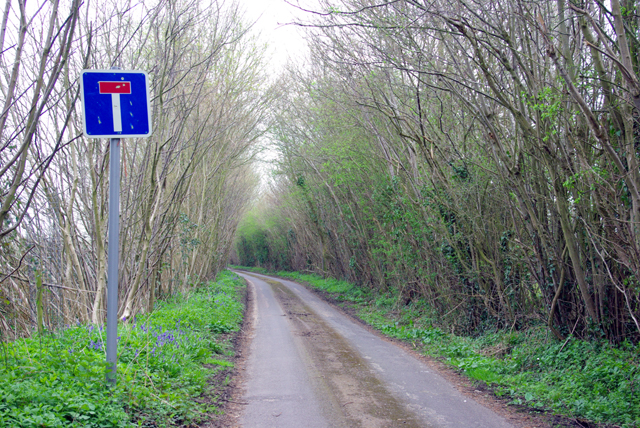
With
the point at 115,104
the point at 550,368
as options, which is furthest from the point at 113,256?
the point at 550,368

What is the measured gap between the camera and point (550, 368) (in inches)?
218

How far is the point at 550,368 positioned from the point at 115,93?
18.8 ft

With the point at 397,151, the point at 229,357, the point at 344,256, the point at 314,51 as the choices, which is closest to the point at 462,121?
the point at 397,151

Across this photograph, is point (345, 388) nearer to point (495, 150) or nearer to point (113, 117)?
point (113, 117)

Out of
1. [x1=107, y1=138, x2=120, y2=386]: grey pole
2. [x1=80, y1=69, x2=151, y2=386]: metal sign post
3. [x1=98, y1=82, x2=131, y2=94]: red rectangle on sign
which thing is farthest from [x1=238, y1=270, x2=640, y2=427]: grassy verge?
[x1=98, y1=82, x2=131, y2=94]: red rectangle on sign

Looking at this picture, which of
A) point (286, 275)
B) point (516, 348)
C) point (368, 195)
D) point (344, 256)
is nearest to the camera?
point (516, 348)

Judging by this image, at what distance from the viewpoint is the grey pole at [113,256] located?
3.17 metres

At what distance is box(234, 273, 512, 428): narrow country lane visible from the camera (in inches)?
155

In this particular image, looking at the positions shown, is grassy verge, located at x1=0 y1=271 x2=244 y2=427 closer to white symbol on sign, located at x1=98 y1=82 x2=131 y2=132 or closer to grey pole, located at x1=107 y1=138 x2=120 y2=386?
grey pole, located at x1=107 y1=138 x2=120 y2=386

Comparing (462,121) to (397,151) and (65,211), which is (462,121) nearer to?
(397,151)

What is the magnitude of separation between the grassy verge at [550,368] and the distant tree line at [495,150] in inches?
11.3

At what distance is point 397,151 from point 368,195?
3.43 meters

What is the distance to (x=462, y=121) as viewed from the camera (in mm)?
7914

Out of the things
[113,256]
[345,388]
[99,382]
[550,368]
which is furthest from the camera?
[550,368]
